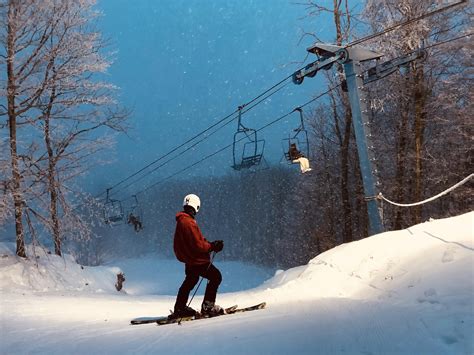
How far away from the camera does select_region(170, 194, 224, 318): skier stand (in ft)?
21.1

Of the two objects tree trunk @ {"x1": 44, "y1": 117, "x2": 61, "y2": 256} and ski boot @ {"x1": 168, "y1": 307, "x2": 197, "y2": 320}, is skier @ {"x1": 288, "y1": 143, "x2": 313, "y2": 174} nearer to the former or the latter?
ski boot @ {"x1": 168, "y1": 307, "x2": 197, "y2": 320}

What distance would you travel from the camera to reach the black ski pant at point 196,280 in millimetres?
6512

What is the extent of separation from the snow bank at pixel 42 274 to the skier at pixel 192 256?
382 inches

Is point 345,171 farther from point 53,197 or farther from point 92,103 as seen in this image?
point 53,197

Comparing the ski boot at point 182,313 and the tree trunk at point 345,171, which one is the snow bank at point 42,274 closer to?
the ski boot at point 182,313

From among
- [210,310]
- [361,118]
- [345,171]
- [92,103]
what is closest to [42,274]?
[92,103]

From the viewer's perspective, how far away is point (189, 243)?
645 cm

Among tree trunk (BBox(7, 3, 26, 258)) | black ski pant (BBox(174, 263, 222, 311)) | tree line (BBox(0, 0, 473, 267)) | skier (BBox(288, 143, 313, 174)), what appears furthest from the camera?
tree line (BBox(0, 0, 473, 267))

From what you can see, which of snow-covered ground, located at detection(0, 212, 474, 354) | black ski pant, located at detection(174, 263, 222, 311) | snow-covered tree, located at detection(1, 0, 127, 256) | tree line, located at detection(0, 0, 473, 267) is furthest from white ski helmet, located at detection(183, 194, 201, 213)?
snow-covered tree, located at detection(1, 0, 127, 256)

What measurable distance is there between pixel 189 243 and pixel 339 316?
7.90 feet

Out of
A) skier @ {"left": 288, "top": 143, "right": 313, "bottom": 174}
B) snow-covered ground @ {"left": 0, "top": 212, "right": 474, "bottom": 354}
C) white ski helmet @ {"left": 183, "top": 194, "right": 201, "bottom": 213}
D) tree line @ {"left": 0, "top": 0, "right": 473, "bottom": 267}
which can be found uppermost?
tree line @ {"left": 0, "top": 0, "right": 473, "bottom": 267}

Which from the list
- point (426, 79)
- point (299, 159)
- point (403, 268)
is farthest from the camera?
point (426, 79)

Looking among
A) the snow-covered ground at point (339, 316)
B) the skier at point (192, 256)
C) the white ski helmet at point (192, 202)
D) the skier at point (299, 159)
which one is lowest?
the snow-covered ground at point (339, 316)

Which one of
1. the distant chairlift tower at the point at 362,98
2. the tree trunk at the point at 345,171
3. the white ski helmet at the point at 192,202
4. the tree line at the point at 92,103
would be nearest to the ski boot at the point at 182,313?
the white ski helmet at the point at 192,202
